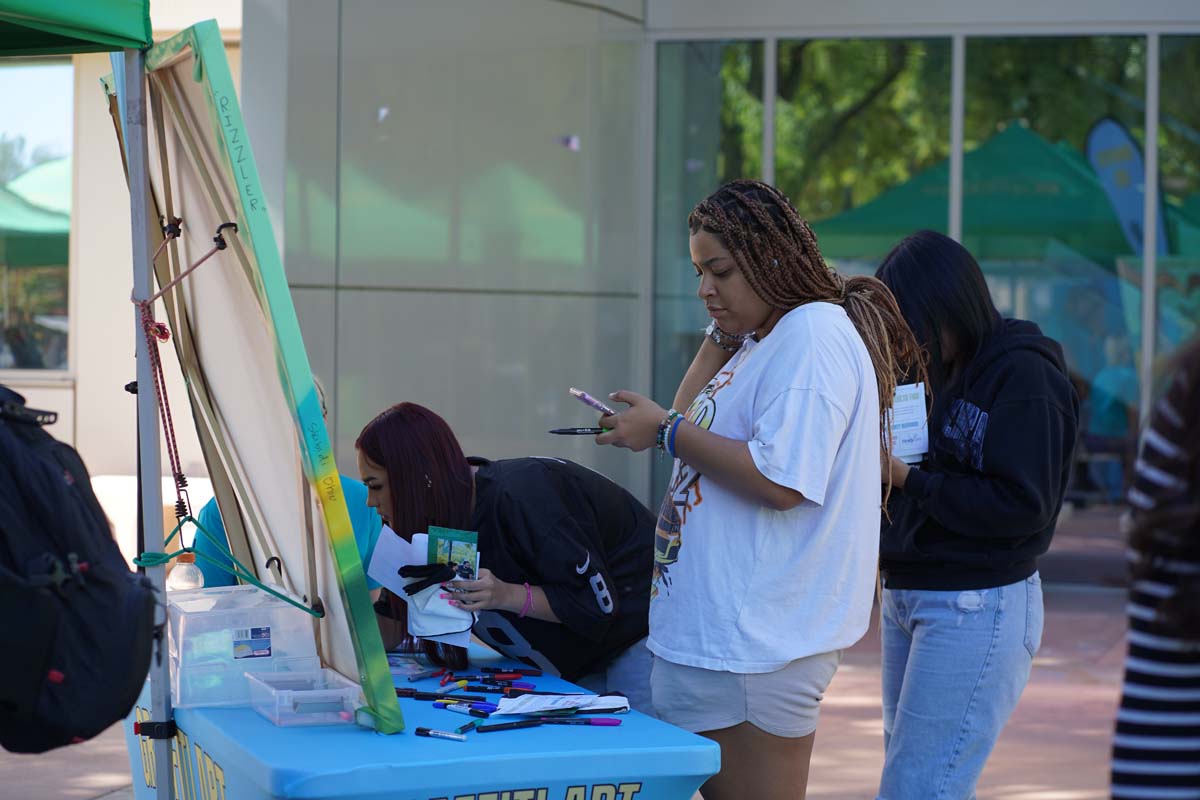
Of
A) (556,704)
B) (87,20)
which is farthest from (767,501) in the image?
(87,20)

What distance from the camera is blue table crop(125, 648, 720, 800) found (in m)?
2.16

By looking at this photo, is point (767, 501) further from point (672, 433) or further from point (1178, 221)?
point (1178, 221)

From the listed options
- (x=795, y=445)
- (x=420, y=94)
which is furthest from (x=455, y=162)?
(x=795, y=445)

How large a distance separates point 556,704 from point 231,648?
651 mm

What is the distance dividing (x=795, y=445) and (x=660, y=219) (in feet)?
23.9

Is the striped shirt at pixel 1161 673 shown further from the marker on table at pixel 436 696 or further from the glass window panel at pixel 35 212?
the glass window panel at pixel 35 212

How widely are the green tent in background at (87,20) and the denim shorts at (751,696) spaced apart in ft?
5.04

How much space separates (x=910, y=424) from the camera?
9.51 feet

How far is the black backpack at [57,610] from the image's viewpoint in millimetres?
1994

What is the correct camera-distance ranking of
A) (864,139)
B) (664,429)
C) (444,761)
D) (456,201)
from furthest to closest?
(864,139) < (456,201) < (664,429) < (444,761)

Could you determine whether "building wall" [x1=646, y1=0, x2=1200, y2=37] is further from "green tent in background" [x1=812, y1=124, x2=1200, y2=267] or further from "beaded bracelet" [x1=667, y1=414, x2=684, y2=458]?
"beaded bracelet" [x1=667, y1=414, x2=684, y2=458]

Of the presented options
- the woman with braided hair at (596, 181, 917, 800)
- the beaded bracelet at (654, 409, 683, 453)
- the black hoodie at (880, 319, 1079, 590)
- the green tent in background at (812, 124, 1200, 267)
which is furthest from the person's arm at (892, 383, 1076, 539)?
the green tent in background at (812, 124, 1200, 267)

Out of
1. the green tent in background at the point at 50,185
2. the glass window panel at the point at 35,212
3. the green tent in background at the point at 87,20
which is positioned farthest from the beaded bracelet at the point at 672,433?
the green tent in background at the point at 50,185

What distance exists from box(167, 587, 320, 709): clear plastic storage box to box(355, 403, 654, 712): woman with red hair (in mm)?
457
